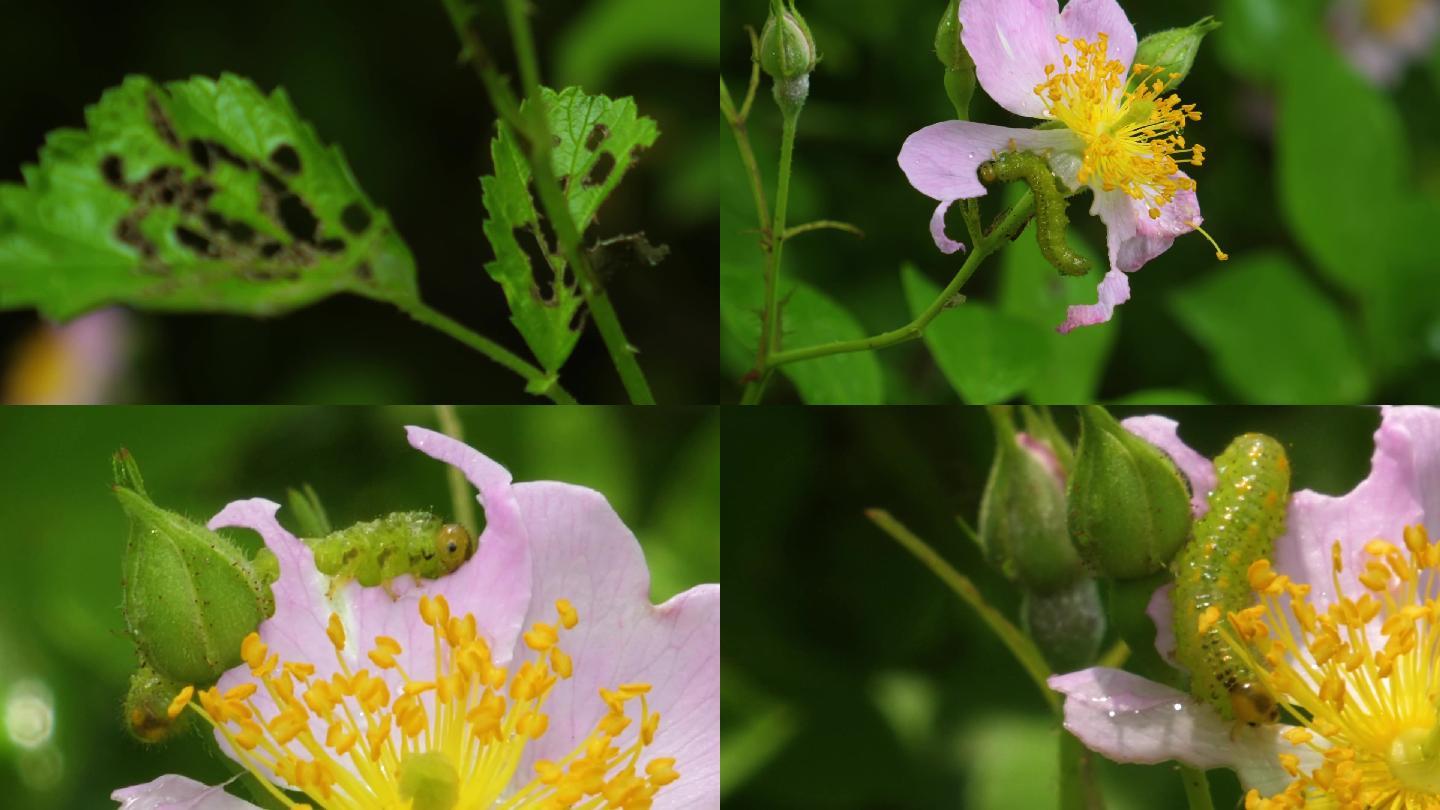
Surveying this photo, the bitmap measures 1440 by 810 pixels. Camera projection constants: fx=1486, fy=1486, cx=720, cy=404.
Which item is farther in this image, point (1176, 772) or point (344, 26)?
point (344, 26)

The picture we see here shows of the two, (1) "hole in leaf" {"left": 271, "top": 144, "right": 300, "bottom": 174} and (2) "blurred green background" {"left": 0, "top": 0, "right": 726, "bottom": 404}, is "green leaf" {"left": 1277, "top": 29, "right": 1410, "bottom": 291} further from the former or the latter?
(1) "hole in leaf" {"left": 271, "top": 144, "right": 300, "bottom": 174}

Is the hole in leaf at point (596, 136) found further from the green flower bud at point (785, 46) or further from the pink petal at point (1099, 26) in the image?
the pink petal at point (1099, 26)

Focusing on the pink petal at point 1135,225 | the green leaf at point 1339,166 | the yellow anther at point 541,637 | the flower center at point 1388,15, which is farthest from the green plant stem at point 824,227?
the flower center at point 1388,15

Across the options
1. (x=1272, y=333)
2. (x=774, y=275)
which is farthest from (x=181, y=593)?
(x=1272, y=333)

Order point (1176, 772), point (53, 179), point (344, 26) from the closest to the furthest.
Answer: point (53, 179), point (1176, 772), point (344, 26)

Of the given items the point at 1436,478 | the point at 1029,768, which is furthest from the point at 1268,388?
the point at 1029,768

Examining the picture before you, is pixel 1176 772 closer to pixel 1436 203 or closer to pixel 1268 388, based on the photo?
pixel 1268 388
